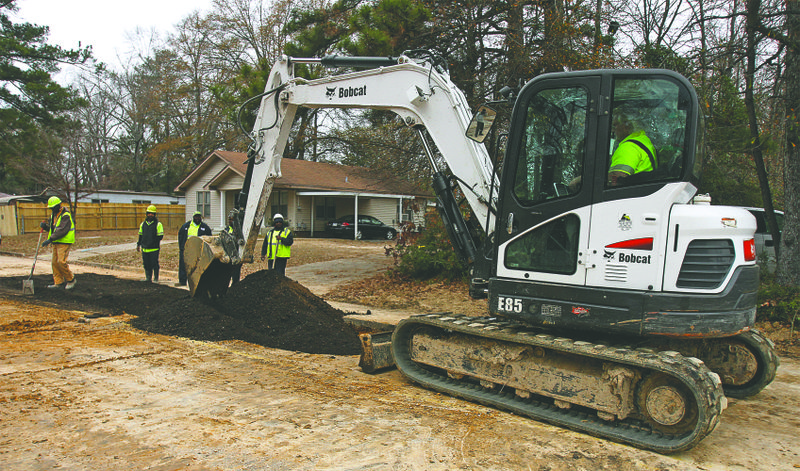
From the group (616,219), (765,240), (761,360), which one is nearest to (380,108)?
(616,219)

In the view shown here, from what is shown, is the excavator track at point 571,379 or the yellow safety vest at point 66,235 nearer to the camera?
the excavator track at point 571,379

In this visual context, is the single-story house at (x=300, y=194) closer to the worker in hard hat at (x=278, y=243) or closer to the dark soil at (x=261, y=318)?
the worker in hard hat at (x=278, y=243)

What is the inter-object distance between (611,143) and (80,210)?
34621 millimetres

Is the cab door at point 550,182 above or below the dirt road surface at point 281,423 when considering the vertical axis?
above

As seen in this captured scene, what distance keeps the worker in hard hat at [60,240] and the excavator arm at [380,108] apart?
14.8 ft

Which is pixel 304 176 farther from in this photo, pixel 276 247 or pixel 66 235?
pixel 276 247

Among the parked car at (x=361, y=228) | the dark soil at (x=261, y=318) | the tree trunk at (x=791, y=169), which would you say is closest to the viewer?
the dark soil at (x=261, y=318)

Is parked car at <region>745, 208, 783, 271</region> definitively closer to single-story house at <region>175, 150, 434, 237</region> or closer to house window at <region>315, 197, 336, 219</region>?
single-story house at <region>175, 150, 434, 237</region>

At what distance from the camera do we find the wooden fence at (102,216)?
95.6 ft

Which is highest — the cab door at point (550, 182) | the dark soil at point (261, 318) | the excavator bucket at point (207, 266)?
the cab door at point (550, 182)

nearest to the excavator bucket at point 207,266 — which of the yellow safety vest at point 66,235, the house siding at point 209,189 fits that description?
the yellow safety vest at point 66,235

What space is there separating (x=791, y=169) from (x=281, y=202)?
2495 cm

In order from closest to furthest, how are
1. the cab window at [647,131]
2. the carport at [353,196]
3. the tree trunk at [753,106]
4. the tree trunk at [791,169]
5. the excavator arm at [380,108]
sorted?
the cab window at [647,131] → the excavator arm at [380,108] → the tree trunk at [753,106] → the tree trunk at [791,169] → the carport at [353,196]

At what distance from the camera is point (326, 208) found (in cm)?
3219
